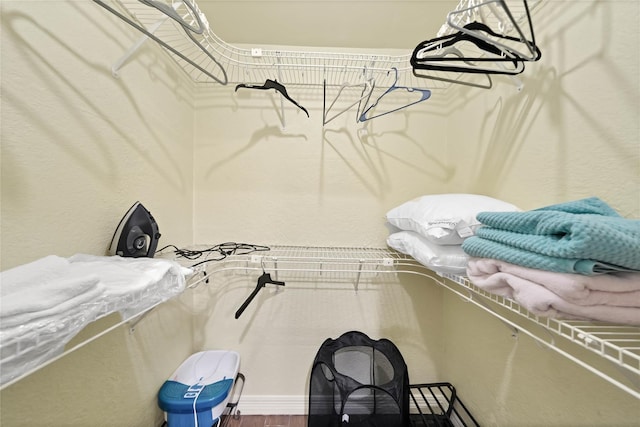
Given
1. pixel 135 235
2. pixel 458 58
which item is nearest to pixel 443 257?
pixel 458 58

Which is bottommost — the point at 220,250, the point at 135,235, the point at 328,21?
the point at 220,250

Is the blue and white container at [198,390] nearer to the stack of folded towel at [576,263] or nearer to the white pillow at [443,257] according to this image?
the white pillow at [443,257]

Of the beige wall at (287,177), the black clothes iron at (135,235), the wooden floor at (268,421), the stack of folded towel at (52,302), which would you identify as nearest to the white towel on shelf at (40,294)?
the stack of folded towel at (52,302)

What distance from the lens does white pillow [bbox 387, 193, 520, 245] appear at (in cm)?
84

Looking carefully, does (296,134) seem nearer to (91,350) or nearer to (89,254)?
(89,254)

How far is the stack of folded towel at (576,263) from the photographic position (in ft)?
1.39

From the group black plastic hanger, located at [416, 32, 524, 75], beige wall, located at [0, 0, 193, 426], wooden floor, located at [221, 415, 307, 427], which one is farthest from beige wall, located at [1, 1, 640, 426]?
black plastic hanger, located at [416, 32, 524, 75]

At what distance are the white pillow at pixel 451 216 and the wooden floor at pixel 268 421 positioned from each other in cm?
127

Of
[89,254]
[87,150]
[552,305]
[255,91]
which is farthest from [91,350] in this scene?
[255,91]

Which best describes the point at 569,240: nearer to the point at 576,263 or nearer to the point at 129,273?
the point at 576,263

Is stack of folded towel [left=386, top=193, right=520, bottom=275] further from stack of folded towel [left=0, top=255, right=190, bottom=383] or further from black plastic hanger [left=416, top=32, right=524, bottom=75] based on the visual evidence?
stack of folded towel [left=0, top=255, right=190, bottom=383]

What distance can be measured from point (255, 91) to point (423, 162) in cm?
110

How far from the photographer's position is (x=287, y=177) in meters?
1.47

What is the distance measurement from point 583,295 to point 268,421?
1.57 meters
